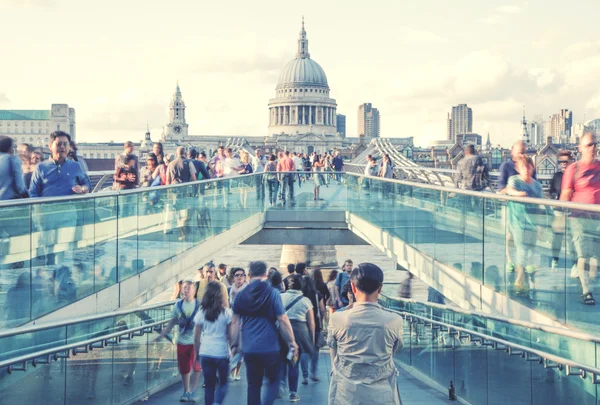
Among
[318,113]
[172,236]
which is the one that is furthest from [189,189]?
[318,113]

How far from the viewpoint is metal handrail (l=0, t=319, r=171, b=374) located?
681cm

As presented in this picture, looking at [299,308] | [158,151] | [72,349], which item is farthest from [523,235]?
[158,151]

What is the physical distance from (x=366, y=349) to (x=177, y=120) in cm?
17777

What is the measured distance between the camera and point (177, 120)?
180m

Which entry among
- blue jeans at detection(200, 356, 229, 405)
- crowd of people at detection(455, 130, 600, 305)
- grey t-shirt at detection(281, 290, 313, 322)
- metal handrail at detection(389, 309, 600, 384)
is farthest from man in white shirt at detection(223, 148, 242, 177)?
blue jeans at detection(200, 356, 229, 405)

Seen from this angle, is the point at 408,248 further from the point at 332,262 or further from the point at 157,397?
the point at 332,262

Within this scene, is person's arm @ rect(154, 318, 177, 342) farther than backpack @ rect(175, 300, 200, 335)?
Yes

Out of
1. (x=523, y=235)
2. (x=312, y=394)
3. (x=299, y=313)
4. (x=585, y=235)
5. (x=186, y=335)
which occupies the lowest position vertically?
(x=312, y=394)

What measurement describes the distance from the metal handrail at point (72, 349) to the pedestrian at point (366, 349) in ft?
8.94

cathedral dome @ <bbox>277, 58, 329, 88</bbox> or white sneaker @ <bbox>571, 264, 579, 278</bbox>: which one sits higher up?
cathedral dome @ <bbox>277, 58, 329, 88</bbox>

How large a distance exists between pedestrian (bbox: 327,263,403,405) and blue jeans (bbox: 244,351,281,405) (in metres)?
2.44

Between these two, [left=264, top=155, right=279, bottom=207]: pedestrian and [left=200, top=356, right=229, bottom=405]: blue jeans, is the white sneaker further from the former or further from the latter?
[left=264, top=155, right=279, bottom=207]: pedestrian

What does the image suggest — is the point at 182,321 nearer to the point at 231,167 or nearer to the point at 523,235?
the point at 523,235

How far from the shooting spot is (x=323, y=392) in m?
10.6
